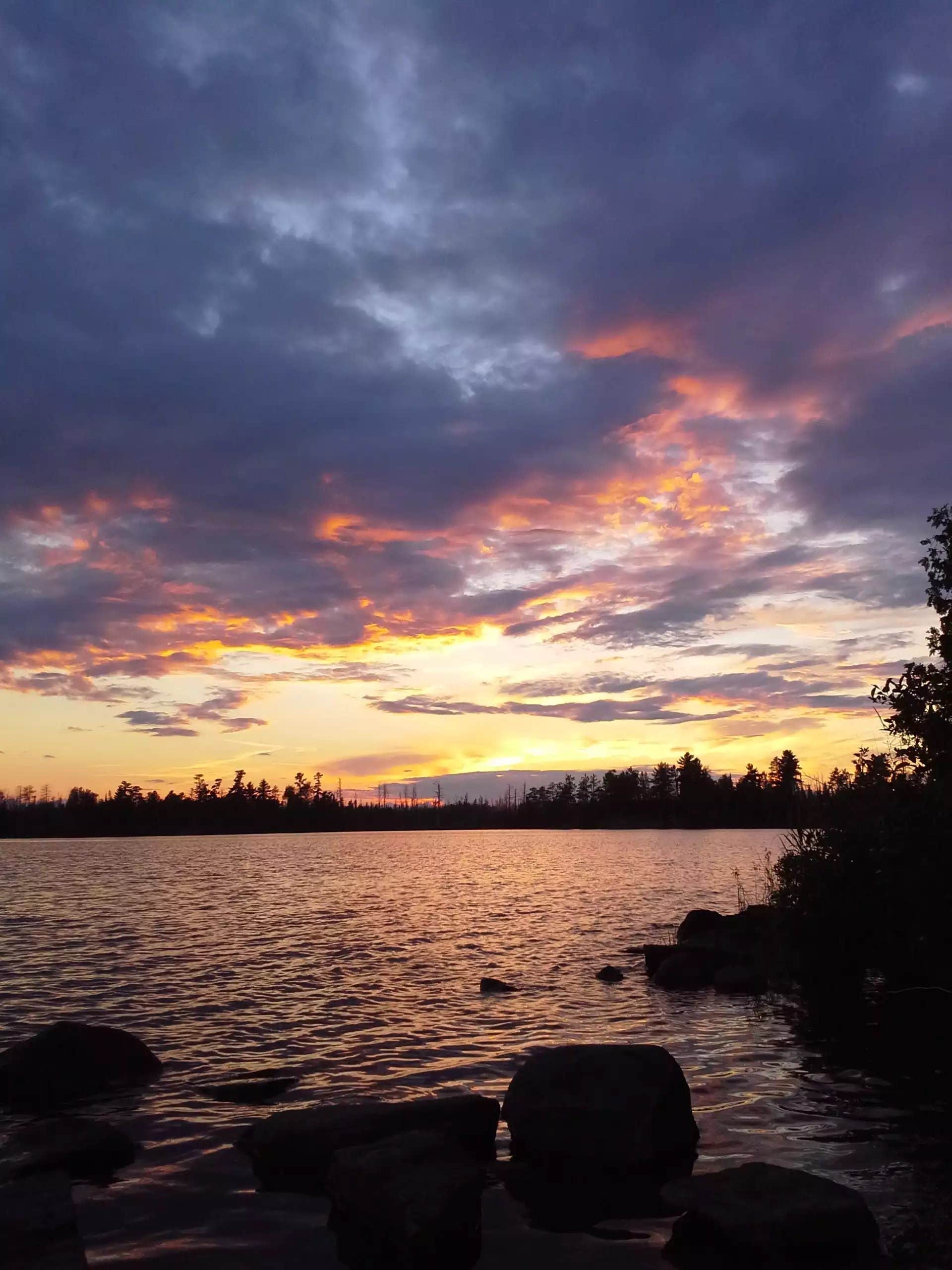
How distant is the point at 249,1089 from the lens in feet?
55.1

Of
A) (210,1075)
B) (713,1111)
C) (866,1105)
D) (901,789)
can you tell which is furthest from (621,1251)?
(901,789)

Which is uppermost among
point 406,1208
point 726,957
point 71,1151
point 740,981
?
point 406,1208

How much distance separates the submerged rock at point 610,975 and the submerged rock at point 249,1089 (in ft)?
44.6

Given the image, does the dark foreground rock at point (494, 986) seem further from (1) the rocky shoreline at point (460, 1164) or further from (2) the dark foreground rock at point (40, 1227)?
(2) the dark foreground rock at point (40, 1227)

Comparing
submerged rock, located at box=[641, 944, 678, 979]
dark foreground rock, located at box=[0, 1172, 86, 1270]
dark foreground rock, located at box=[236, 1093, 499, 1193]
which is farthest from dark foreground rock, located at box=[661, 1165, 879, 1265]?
submerged rock, located at box=[641, 944, 678, 979]

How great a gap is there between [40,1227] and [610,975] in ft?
69.2

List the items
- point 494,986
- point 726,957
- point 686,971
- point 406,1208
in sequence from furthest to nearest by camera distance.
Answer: point 726,957
point 686,971
point 494,986
point 406,1208

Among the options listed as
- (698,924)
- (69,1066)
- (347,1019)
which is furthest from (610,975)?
(69,1066)

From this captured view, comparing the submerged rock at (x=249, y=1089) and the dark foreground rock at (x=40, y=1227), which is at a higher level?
the dark foreground rock at (x=40, y=1227)

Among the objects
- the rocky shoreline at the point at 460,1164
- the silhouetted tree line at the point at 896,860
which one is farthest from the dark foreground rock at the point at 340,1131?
the silhouetted tree line at the point at 896,860

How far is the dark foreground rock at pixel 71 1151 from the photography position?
1300cm

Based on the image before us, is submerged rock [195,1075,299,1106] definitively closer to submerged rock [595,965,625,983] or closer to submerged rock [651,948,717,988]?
submerged rock [595,965,625,983]

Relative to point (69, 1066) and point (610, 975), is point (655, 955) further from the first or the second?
point (69, 1066)

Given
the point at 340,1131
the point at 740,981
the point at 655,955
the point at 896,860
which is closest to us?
the point at 340,1131
